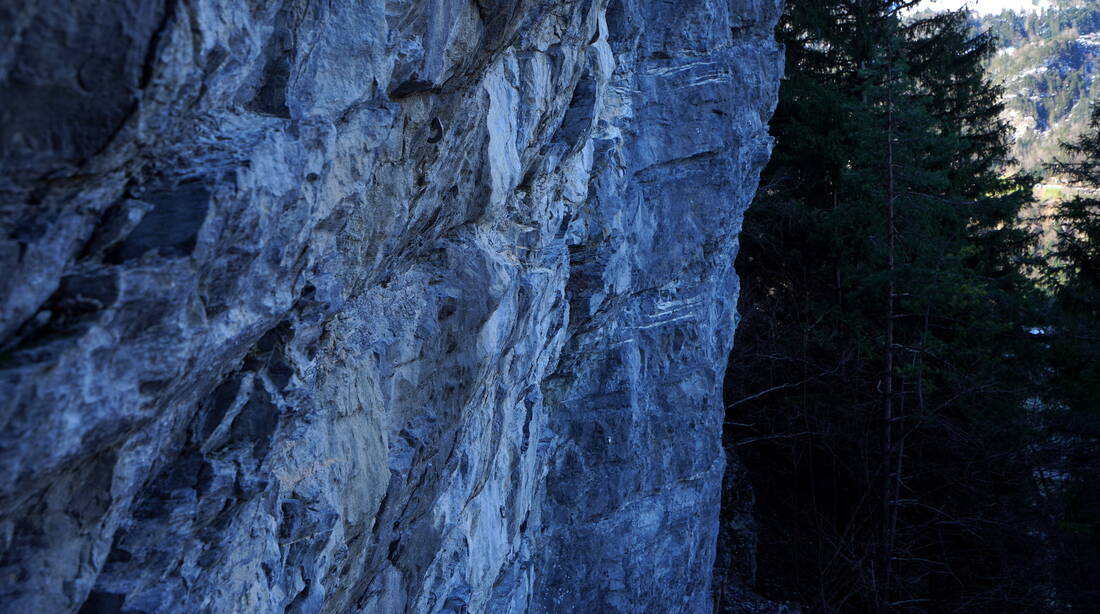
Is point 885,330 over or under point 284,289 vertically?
over

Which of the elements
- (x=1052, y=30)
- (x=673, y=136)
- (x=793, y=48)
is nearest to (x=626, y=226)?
(x=673, y=136)

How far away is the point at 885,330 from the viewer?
10.5 metres

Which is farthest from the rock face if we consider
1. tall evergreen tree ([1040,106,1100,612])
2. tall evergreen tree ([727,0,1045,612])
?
tall evergreen tree ([1040,106,1100,612])

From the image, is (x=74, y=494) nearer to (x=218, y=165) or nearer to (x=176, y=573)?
(x=176, y=573)

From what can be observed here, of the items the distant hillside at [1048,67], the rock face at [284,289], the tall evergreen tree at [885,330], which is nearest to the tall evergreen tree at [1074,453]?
the tall evergreen tree at [885,330]

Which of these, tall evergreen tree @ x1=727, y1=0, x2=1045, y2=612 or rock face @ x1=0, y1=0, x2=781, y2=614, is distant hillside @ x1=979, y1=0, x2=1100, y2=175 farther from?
rock face @ x1=0, y1=0, x2=781, y2=614

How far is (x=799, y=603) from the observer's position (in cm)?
1098

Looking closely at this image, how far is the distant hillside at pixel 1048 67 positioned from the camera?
6488cm

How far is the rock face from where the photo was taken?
1.34 meters

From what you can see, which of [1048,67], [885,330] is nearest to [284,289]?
[885,330]

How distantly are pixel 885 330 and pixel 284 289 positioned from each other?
9.68m

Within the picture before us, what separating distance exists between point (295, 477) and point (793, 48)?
1224cm

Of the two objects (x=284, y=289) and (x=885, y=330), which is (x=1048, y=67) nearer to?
(x=885, y=330)

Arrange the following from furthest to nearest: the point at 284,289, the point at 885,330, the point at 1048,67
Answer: the point at 1048,67 < the point at 885,330 < the point at 284,289
